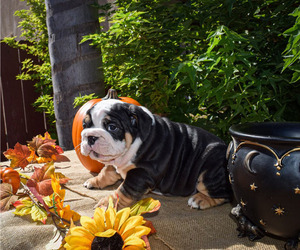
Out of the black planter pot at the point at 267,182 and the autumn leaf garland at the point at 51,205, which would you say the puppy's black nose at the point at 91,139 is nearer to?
the autumn leaf garland at the point at 51,205

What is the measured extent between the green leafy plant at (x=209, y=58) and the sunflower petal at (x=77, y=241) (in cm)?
84

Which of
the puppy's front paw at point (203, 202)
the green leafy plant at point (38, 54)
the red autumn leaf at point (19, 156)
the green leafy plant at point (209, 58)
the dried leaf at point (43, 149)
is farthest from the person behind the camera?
the green leafy plant at point (38, 54)

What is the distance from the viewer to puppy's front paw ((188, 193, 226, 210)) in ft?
5.11

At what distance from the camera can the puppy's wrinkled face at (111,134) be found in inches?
57.0

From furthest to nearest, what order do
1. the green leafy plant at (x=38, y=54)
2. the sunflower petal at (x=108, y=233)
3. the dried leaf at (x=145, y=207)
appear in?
the green leafy plant at (x=38, y=54), the dried leaf at (x=145, y=207), the sunflower petal at (x=108, y=233)

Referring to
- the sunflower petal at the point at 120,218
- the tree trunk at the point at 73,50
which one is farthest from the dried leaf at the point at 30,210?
the tree trunk at the point at 73,50

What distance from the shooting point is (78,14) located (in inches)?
117

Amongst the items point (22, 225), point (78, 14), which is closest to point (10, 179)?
point (22, 225)

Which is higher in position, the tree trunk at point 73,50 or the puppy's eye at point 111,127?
the tree trunk at point 73,50

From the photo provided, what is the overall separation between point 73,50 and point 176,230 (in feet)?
7.19

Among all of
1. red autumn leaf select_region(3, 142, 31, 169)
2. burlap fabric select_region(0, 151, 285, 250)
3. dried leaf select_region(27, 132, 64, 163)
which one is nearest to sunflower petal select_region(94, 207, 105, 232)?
burlap fabric select_region(0, 151, 285, 250)

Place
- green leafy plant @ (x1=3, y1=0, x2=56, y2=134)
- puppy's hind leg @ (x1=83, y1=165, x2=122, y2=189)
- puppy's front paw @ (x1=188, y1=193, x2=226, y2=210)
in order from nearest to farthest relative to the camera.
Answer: puppy's front paw @ (x1=188, y1=193, x2=226, y2=210) < puppy's hind leg @ (x1=83, y1=165, x2=122, y2=189) < green leafy plant @ (x1=3, y1=0, x2=56, y2=134)

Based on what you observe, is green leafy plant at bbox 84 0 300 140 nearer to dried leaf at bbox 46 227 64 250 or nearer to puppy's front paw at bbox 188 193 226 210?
puppy's front paw at bbox 188 193 226 210

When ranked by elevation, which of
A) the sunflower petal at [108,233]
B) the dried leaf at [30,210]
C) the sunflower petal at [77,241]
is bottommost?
the dried leaf at [30,210]
